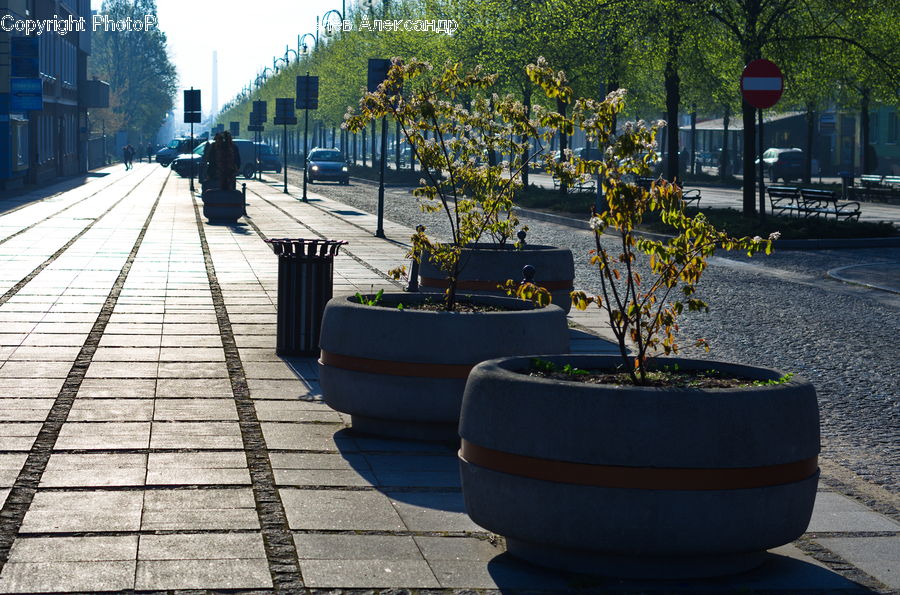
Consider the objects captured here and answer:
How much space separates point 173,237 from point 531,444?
2019 centimetres

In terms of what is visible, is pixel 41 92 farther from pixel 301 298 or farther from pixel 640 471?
pixel 640 471

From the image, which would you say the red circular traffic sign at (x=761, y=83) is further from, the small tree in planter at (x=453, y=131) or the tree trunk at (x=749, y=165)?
the small tree in planter at (x=453, y=131)

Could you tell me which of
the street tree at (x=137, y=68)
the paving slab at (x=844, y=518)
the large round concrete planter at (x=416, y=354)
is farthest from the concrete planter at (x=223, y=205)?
the street tree at (x=137, y=68)

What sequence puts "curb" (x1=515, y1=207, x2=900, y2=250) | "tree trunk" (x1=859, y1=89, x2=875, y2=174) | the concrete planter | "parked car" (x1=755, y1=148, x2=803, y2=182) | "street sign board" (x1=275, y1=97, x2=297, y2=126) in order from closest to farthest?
"curb" (x1=515, y1=207, x2=900, y2=250), the concrete planter, "street sign board" (x1=275, y1=97, x2=297, y2=126), "tree trunk" (x1=859, y1=89, x2=875, y2=174), "parked car" (x1=755, y1=148, x2=803, y2=182)

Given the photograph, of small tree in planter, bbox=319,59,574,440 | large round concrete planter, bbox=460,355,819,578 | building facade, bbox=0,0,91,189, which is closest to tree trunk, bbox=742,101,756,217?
small tree in planter, bbox=319,59,574,440

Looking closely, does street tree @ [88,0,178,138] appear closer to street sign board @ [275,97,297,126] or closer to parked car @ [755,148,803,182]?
parked car @ [755,148,803,182]

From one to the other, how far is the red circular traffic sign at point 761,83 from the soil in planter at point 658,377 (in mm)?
16401

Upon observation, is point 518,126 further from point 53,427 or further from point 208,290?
point 208,290

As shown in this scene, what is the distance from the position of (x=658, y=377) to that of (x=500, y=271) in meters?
5.72

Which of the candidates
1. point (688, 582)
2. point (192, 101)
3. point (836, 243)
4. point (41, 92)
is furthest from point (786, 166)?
point (688, 582)

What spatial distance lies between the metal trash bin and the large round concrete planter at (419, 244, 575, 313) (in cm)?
120

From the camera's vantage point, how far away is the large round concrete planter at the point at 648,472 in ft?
15.8

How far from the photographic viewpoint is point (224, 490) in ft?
20.0

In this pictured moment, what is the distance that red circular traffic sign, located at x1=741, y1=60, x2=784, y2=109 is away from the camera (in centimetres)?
2134
